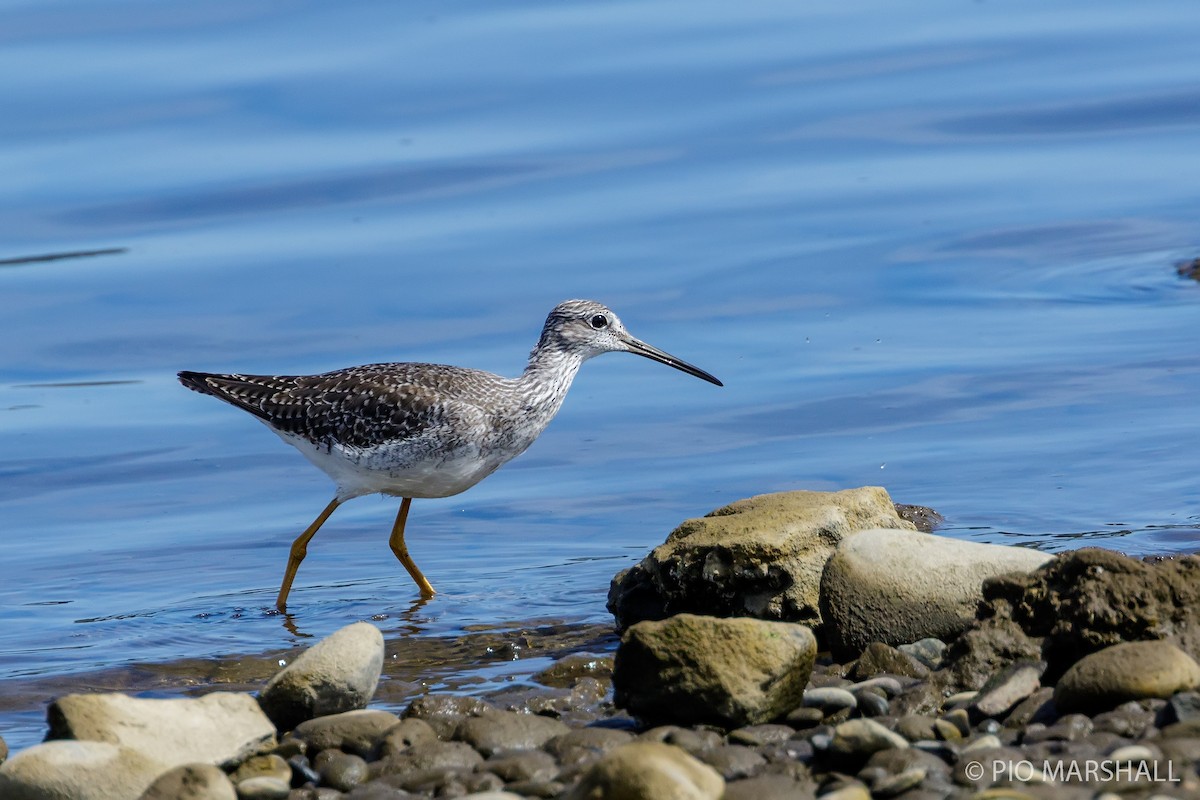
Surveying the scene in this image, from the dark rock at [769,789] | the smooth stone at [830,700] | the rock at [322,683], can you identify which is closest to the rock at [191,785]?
the rock at [322,683]

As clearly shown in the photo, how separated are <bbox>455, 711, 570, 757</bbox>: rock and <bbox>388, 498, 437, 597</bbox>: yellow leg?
3.35 meters

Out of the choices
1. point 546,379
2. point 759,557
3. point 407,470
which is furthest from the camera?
point 546,379

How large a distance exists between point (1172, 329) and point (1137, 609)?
8.55 meters

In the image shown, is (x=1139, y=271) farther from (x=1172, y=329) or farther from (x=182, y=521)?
(x=182, y=521)

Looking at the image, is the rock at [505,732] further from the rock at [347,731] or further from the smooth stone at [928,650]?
the smooth stone at [928,650]

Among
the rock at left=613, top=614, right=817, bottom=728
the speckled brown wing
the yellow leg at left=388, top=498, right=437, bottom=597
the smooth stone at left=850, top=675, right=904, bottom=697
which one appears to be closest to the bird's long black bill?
the speckled brown wing

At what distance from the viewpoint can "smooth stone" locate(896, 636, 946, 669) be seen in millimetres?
7325

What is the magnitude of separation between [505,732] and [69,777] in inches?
64.7

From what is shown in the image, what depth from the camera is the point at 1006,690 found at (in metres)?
6.56

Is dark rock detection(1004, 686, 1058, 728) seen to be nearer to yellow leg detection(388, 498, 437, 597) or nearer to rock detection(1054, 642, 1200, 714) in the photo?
rock detection(1054, 642, 1200, 714)

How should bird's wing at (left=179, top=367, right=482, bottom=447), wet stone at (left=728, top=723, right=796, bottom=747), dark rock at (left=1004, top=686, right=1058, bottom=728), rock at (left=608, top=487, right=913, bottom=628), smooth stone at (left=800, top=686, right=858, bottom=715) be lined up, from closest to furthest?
dark rock at (left=1004, top=686, right=1058, bottom=728) < wet stone at (left=728, top=723, right=796, bottom=747) < smooth stone at (left=800, top=686, right=858, bottom=715) < rock at (left=608, top=487, right=913, bottom=628) < bird's wing at (left=179, top=367, right=482, bottom=447)

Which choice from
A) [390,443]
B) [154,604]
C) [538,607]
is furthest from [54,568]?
[538,607]

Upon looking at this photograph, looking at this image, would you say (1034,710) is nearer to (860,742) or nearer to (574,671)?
(860,742)

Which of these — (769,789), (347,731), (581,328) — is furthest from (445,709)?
(581,328)
